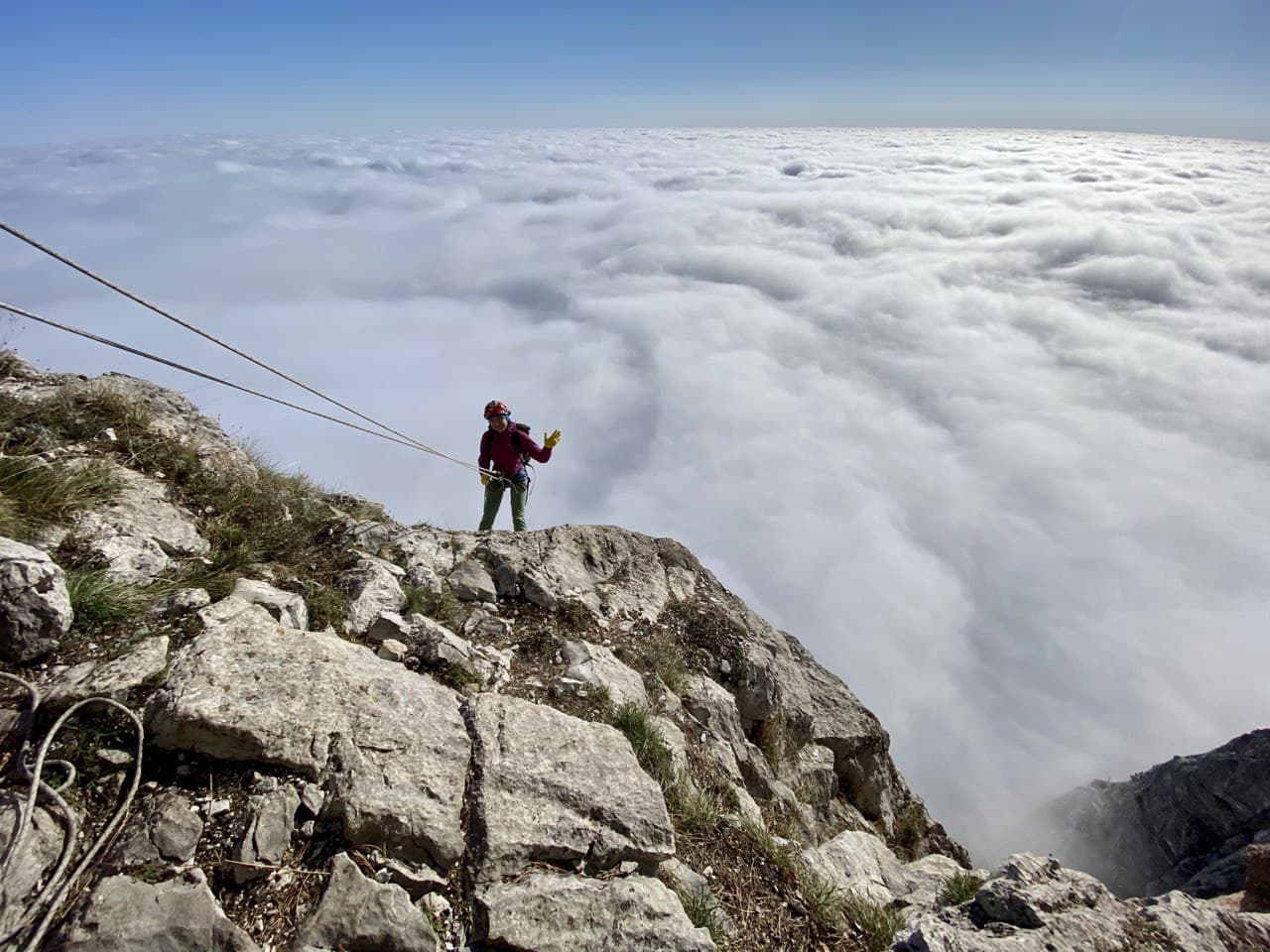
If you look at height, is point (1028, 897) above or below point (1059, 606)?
above

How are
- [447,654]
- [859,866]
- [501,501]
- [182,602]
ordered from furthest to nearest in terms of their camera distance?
[501,501]
[859,866]
[447,654]
[182,602]

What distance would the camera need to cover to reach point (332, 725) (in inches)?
157

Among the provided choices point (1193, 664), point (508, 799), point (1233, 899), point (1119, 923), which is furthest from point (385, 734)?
point (1193, 664)

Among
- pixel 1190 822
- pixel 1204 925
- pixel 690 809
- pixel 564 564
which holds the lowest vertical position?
pixel 1190 822

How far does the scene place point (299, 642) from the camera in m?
4.54

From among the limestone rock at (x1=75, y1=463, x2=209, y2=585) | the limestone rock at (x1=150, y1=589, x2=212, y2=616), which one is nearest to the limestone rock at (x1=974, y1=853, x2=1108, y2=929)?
the limestone rock at (x1=150, y1=589, x2=212, y2=616)

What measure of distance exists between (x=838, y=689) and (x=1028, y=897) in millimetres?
5708

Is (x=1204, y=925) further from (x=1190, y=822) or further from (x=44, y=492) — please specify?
(x=1190, y=822)

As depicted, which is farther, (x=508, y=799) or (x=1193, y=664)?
(x=1193, y=664)

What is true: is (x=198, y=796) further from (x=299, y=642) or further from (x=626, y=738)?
(x=626, y=738)

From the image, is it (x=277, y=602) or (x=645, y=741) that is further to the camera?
(x=645, y=741)

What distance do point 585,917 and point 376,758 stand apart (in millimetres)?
1601

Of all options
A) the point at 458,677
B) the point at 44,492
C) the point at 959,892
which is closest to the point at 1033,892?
the point at 959,892

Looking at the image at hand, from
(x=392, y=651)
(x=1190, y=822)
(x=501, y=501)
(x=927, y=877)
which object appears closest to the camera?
(x=392, y=651)
